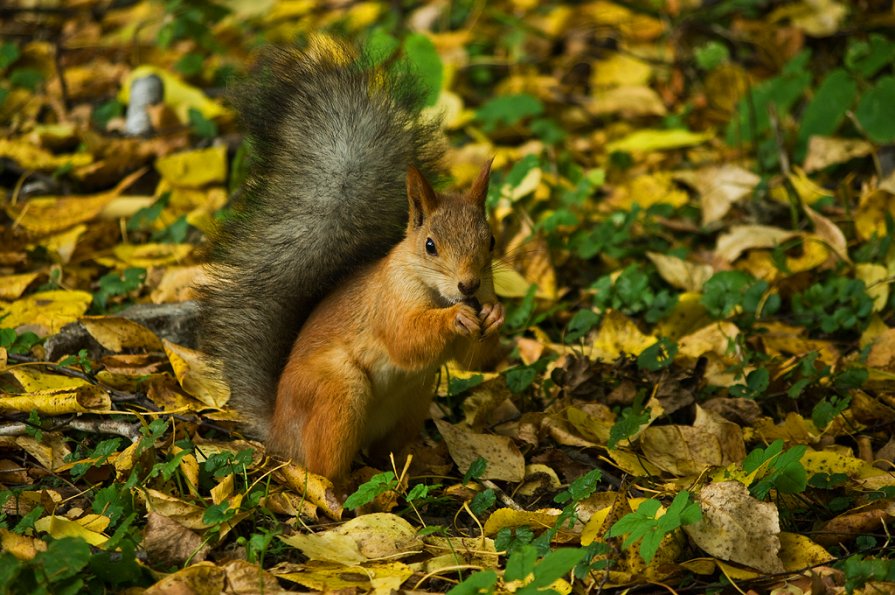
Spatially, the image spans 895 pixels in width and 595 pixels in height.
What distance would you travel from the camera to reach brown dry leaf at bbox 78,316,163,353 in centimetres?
239

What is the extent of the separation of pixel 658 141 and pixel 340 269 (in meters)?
1.75

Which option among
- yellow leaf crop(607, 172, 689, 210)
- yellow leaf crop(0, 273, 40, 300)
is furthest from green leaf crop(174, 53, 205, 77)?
yellow leaf crop(607, 172, 689, 210)

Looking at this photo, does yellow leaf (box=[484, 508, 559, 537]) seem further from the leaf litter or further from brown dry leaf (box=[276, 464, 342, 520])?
brown dry leaf (box=[276, 464, 342, 520])

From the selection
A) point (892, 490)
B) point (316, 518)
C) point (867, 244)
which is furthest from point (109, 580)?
point (867, 244)

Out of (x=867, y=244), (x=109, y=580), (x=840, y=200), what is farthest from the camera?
(x=840, y=200)

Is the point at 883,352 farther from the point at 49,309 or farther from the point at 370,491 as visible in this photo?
the point at 49,309

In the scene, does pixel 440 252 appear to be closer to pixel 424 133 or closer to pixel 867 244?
pixel 424 133

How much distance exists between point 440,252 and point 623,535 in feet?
2.04

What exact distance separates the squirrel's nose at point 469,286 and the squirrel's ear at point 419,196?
0.59 feet

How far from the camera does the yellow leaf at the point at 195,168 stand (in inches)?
130

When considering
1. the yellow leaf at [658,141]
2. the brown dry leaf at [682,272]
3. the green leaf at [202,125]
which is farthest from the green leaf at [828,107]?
the green leaf at [202,125]

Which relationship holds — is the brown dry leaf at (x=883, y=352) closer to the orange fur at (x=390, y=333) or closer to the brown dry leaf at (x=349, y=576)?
the orange fur at (x=390, y=333)

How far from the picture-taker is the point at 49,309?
257 centimetres

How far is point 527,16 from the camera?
457cm
